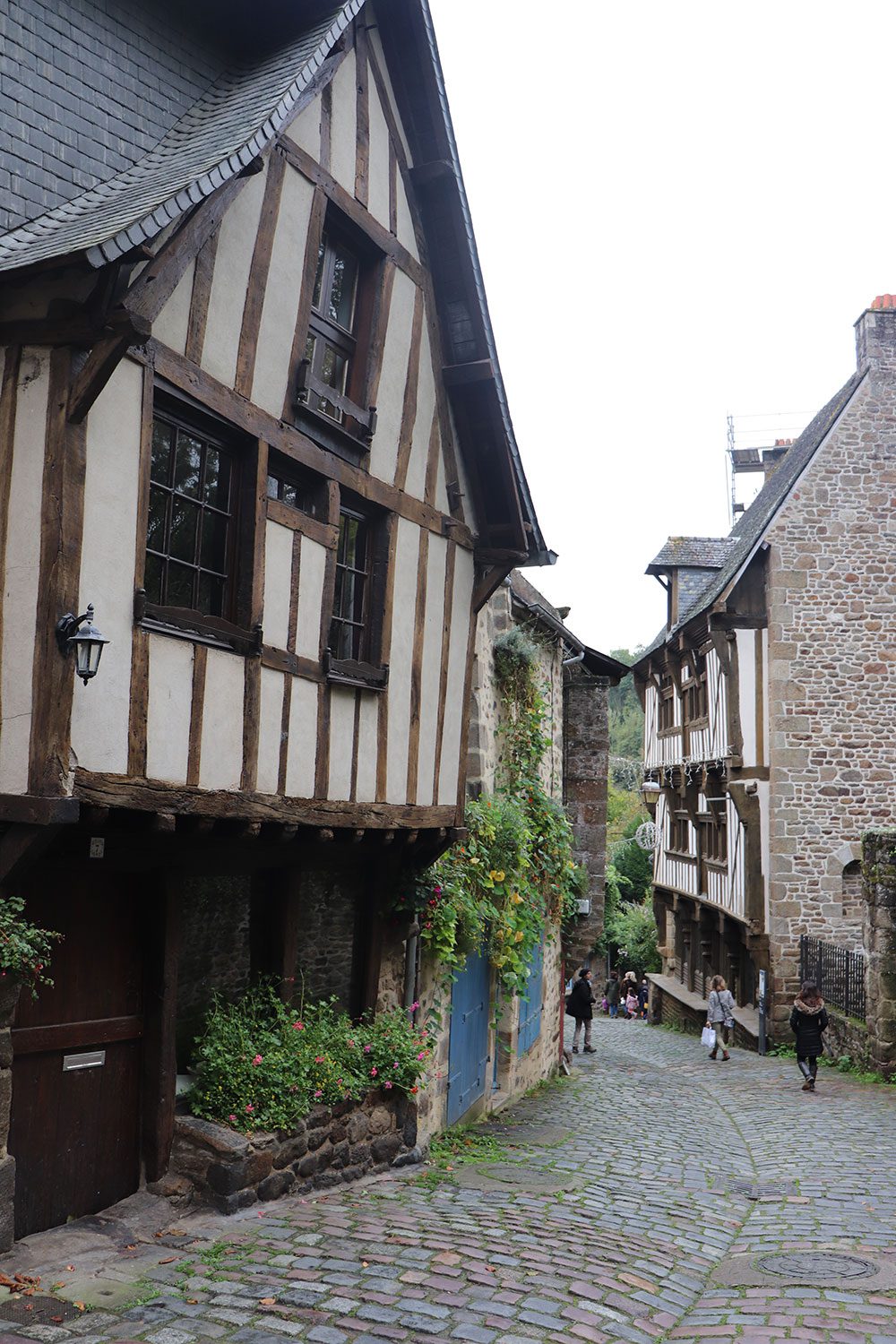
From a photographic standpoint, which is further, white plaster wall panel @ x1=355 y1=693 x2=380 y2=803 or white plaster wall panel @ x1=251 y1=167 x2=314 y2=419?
white plaster wall panel @ x1=355 y1=693 x2=380 y2=803

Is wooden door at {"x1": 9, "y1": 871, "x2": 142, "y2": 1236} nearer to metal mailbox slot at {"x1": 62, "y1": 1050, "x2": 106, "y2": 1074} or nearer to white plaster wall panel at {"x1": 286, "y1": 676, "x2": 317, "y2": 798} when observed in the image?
metal mailbox slot at {"x1": 62, "y1": 1050, "x2": 106, "y2": 1074}

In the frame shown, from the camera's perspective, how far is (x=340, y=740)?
732 cm

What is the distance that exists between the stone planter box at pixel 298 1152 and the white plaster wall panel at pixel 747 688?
464 inches

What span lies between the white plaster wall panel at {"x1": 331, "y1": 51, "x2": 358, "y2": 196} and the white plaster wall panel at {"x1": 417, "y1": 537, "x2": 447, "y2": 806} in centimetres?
245

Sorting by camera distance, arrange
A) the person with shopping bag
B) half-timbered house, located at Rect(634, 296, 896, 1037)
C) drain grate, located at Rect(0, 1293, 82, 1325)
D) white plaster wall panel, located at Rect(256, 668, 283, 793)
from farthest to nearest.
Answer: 1. half-timbered house, located at Rect(634, 296, 896, 1037)
2. the person with shopping bag
3. white plaster wall panel, located at Rect(256, 668, 283, 793)
4. drain grate, located at Rect(0, 1293, 82, 1325)

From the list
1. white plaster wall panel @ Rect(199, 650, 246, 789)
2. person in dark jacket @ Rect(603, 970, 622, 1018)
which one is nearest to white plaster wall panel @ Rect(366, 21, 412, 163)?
white plaster wall panel @ Rect(199, 650, 246, 789)

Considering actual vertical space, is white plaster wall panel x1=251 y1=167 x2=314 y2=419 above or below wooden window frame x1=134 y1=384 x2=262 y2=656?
above

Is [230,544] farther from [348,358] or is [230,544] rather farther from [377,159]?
[377,159]

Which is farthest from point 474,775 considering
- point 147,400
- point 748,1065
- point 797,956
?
point 797,956

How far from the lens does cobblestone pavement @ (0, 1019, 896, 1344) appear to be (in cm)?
474

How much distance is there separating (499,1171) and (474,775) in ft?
10.9

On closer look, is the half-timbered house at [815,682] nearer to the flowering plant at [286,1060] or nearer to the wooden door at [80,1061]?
the flowering plant at [286,1060]

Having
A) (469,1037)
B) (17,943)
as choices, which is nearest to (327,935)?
(469,1037)

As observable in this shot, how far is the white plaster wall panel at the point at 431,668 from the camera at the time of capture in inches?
326
